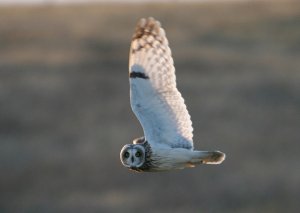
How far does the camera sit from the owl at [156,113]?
7051 millimetres

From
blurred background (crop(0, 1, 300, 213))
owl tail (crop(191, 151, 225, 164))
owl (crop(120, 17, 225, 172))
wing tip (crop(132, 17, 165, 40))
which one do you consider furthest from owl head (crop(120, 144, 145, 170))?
blurred background (crop(0, 1, 300, 213))

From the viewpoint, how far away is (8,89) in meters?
20.7

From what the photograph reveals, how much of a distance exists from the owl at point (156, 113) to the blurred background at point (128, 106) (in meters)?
7.93

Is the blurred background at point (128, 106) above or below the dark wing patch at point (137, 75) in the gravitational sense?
above

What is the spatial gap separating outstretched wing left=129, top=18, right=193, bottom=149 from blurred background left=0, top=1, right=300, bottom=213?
7.91 m

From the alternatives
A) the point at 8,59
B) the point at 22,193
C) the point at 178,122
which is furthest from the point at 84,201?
the point at 178,122

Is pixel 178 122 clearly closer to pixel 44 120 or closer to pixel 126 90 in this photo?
pixel 44 120

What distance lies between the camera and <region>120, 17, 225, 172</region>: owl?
7051 mm

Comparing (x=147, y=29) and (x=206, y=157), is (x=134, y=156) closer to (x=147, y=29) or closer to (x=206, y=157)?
(x=206, y=157)

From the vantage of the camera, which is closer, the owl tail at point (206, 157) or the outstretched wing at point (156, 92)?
the owl tail at point (206, 157)

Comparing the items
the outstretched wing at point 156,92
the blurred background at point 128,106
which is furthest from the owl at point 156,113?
the blurred background at point 128,106

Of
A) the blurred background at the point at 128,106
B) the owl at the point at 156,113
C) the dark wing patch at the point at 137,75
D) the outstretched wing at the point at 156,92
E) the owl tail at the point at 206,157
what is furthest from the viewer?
the blurred background at the point at 128,106

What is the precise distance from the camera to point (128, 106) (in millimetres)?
19328

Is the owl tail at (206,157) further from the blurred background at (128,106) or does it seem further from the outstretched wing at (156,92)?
the blurred background at (128,106)
